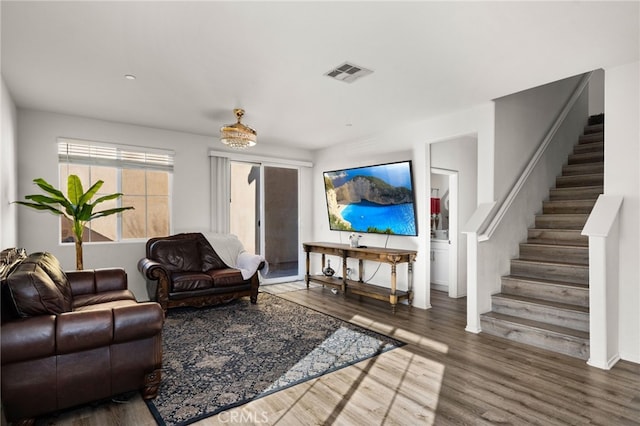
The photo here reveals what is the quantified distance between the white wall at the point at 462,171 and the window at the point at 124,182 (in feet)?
13.6

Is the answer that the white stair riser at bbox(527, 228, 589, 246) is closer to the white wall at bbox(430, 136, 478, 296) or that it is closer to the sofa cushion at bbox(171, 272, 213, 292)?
the white wall at bbox(430, 136, 478, 296)

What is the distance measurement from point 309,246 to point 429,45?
13.3ft

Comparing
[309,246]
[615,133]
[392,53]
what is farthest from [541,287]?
[309,246]

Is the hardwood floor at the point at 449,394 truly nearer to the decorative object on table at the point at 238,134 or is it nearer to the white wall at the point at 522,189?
the white wall at the point at 522,189

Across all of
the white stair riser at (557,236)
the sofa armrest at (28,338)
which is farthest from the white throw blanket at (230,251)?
the white stair riser at (557,236)

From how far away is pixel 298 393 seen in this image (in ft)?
8.27

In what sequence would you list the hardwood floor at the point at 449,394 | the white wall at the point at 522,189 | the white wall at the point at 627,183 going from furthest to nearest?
the white wall at the point at 522,189
the white wall at the point at 627,183
the hardwood floor at the point at 449,394

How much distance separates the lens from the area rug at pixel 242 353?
2.45 m

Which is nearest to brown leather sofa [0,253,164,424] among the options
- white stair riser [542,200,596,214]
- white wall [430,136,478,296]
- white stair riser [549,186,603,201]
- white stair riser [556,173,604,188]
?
white wall [430,136,478,296]

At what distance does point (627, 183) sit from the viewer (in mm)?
3076

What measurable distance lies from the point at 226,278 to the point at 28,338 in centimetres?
282

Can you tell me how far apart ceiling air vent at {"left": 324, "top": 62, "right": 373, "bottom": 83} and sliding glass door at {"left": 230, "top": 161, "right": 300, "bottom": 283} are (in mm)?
3321

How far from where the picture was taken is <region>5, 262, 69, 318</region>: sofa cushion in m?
2.07

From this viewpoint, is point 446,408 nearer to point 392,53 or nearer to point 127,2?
point 392,53
